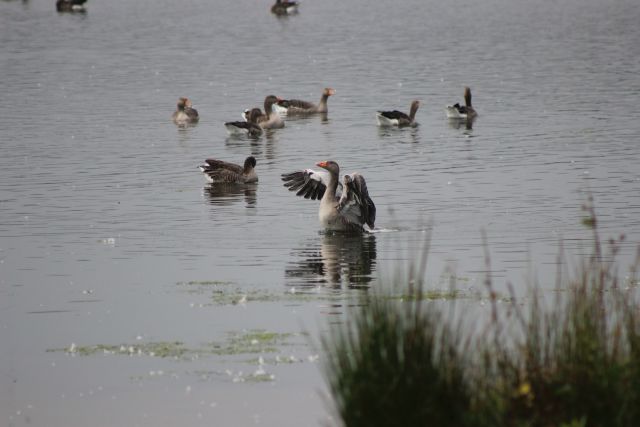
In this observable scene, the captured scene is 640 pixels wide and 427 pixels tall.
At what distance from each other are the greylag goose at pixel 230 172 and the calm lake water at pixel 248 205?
333mm

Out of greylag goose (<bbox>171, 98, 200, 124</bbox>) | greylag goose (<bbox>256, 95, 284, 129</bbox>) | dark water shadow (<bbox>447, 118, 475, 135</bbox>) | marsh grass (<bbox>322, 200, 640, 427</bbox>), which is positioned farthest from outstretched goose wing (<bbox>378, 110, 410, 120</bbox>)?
marsh grass (<bbox>322, 200, 640, 427</bbox>)

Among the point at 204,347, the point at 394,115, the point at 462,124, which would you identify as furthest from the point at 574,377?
the point at 462,124

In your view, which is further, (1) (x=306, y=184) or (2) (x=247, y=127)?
(2) (x=247, y=127)

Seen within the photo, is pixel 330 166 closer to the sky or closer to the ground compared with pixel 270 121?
closer to the ground

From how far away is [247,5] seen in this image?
11306cm

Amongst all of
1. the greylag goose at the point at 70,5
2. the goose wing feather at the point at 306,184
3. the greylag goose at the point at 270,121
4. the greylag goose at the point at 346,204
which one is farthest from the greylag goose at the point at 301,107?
the greylag goose at the point at 70,5

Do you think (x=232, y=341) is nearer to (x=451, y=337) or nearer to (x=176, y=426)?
(x=176, y=426)

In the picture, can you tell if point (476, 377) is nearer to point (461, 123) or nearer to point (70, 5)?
point (461, 123)

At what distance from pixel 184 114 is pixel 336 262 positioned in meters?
21.4

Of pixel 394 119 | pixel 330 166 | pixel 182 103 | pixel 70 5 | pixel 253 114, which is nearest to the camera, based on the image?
pixel 330 166

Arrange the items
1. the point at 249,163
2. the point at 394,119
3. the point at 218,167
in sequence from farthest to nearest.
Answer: the point at 394,119 → the point at 218,167 → the point at 249,163

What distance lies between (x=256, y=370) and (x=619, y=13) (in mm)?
81194

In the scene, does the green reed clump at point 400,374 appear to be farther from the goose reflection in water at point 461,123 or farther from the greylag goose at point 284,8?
the greylag goose at point 284,8

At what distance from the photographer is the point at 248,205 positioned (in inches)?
1110
